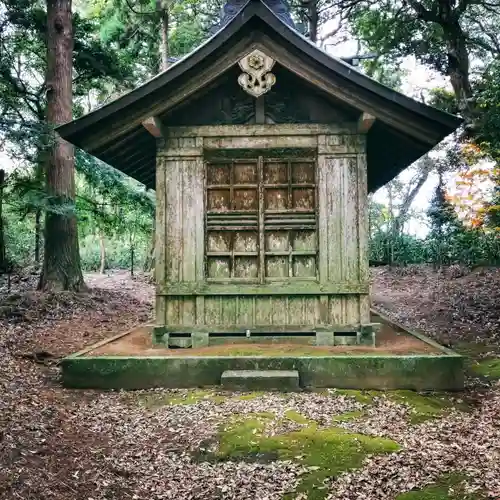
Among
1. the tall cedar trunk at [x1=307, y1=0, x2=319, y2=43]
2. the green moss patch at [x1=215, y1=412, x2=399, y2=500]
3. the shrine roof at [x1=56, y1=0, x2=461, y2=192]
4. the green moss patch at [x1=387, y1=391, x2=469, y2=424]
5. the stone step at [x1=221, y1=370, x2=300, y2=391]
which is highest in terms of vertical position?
the tall cedar trunk at [x1=307, y1=0, x2=319, y2=43]

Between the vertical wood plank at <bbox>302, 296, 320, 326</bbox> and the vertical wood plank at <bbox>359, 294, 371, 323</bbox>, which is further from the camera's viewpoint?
the vertical wood plank at <bbox>302, 296, 320, 326</bbox>

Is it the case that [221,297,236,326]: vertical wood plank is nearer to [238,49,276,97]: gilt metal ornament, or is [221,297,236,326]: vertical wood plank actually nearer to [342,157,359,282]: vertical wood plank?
A: [342,157,359,282]: vertical wood plank

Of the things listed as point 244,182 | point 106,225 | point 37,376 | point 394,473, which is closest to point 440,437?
point 394,473

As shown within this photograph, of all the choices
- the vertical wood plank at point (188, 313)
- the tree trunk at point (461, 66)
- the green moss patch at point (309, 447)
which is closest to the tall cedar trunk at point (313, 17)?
the tree trunk at point (461, 66)

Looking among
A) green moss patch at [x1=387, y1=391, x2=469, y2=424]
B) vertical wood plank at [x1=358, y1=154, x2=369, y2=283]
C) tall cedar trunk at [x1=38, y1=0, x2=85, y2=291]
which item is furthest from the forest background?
green moss patch at [x1=387, y1=391, x2=469, y2=424]

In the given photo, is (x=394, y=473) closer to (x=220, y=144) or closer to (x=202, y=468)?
(x=202, y=468)

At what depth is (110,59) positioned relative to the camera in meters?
14.4

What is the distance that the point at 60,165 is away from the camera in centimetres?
1305

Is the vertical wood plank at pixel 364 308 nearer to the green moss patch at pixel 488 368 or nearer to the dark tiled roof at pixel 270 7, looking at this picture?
the green moss patch at pixel 488 368

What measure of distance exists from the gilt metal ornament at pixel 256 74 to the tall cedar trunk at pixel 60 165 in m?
7.06

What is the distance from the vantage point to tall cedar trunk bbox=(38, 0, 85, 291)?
1293 centimetres

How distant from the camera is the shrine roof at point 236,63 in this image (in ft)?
23.7

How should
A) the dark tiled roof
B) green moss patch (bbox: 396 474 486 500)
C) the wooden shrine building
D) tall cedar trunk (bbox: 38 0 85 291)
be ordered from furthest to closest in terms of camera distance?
tall cedar trunk (bbox: 38 0 85 291), the dark tiled roof, the wooden shrine building, green moss patch (bbox: 396 474 486 500)

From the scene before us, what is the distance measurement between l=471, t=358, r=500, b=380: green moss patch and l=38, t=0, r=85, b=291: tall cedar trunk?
31.8ft
